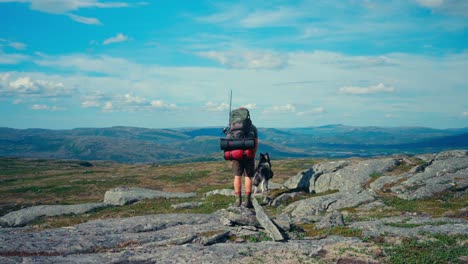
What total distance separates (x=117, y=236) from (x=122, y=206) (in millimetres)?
21349

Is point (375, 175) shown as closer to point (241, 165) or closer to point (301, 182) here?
point (301, 182)

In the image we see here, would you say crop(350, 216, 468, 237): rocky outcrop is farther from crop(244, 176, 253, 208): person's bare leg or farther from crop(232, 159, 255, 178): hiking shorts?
crop(232, 159, 255, 178): hiking shorts

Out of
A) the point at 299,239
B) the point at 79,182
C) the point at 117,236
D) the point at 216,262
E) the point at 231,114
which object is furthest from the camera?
the point at 79,182

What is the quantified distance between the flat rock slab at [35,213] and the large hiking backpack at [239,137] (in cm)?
2233

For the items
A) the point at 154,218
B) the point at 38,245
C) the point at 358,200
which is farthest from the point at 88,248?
the point at 358,200

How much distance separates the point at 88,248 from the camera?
55.7 feet

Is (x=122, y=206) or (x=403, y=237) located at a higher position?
(x=403, y=237)

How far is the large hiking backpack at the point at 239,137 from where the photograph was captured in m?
22.5

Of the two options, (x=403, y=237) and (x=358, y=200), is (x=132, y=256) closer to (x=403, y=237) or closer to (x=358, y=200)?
(x=403, y=237)

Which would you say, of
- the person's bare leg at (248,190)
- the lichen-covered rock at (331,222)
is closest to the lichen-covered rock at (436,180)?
the lichen-covered rock at (331,222)

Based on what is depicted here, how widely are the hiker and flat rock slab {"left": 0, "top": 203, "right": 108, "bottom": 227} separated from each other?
2194 centimetres

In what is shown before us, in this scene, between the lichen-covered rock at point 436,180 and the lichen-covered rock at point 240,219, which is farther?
the lichen-covered rock at point 436,180

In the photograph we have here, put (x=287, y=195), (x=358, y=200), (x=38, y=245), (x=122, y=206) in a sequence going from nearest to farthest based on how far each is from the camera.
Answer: (x=38, y=245) → (x=358, y=200) → (x=287, y=195) → (x=122, y=206)

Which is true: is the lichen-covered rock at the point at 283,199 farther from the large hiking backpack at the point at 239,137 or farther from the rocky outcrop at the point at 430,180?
the large hiking backpack at the point at 239,137
